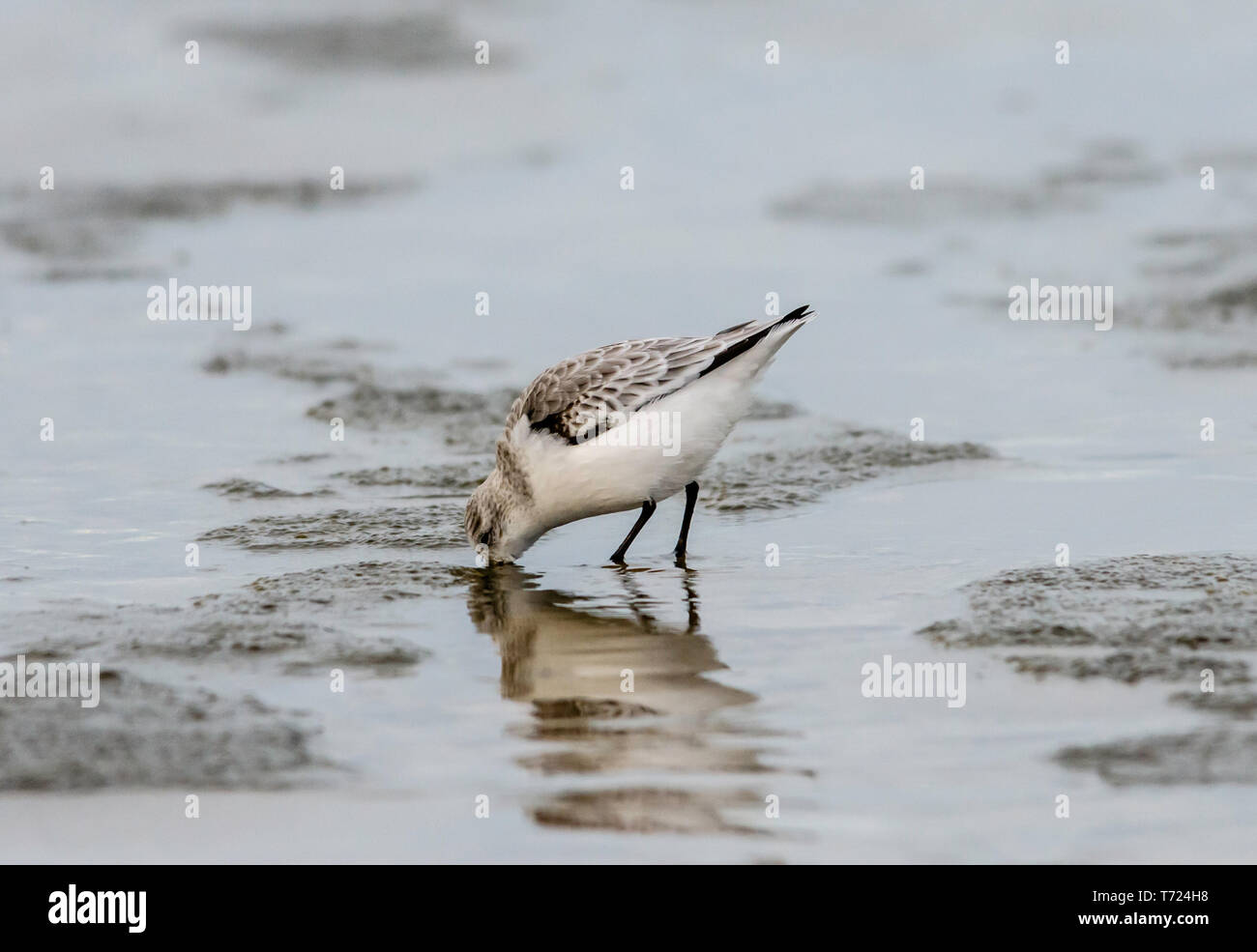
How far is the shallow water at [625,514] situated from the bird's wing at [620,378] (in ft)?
2.91

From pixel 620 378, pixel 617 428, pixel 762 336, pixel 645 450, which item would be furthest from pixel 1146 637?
pixel 620 378

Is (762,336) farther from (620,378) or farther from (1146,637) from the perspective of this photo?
(1146,637)

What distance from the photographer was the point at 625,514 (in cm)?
1050

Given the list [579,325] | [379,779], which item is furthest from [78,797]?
[579,325]

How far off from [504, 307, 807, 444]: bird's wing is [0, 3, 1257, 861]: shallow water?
89 centimetres

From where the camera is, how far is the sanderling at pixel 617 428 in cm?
869

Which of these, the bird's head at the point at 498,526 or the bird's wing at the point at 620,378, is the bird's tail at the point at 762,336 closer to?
the bird's wing at the point at 620,378

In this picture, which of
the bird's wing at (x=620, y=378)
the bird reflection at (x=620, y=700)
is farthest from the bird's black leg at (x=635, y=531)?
the bird's wing at (x=620, y=378)

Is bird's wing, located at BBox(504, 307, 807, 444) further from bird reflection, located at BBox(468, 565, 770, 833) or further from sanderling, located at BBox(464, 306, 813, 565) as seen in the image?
bird reflection, located at BBox(468, 565, 770, 833)

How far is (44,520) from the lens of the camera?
9.73 meters

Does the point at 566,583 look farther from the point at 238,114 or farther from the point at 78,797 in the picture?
the point at 238,114
